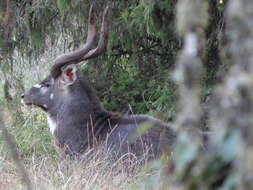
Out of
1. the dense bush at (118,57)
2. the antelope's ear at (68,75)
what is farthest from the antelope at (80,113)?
the dense bush at (118,57)

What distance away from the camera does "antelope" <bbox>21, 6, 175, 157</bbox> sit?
5.93 metres

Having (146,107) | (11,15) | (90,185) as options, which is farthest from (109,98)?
(90,185)

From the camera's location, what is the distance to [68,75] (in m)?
6.48

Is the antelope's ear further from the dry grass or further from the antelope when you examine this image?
the dry grass

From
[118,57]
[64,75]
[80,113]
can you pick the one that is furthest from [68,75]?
[118,57]

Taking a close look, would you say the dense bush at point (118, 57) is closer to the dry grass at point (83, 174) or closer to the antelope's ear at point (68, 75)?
the dry grass at point (83, 174)

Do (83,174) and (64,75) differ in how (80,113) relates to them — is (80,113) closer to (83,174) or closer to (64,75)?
(64,75)

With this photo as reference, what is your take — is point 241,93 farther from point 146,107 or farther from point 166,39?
point 146,107

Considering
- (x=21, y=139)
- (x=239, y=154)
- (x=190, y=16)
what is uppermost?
(x=190, y=16)

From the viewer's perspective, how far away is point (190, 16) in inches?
63.6

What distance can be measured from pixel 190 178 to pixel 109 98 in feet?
19.7

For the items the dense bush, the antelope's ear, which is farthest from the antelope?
the dense bush

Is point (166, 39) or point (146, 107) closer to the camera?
point (166, 39)

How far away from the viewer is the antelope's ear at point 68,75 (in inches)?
253
